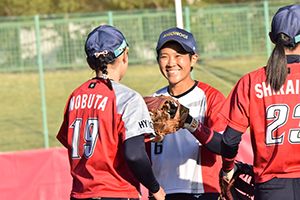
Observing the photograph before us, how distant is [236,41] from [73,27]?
3.91 metres

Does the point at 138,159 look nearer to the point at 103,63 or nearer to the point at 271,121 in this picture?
the point at 103,63

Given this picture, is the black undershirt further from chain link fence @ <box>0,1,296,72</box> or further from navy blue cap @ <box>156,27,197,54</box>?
chain link fence @ <box>0,1,296,72</box>

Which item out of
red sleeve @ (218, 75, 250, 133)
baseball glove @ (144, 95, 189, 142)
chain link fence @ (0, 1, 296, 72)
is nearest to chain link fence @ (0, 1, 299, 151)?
chain link fence @ (0, 1, 296, 72)

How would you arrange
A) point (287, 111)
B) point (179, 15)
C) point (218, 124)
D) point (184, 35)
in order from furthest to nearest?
point (179, 15) → point (184, 35) → point (218, 124) → point (287, 111)

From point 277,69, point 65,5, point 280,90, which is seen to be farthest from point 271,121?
point 65,5

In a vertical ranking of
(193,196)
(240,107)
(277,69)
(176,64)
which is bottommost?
(193,196)

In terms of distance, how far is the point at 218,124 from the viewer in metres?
3.58

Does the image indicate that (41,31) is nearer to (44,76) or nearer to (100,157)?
(44,76)

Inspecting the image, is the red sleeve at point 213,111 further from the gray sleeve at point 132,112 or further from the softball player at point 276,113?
the gray sleeve at point 132,112

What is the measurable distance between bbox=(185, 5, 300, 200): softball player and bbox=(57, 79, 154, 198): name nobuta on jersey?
0.68 meters

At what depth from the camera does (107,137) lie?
9.94ft

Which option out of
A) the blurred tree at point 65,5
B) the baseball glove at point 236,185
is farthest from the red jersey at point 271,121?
the blurred tree at point 65,5

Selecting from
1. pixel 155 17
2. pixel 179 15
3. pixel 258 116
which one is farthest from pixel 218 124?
pixel 155 17

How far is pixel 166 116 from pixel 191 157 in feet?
1.53
